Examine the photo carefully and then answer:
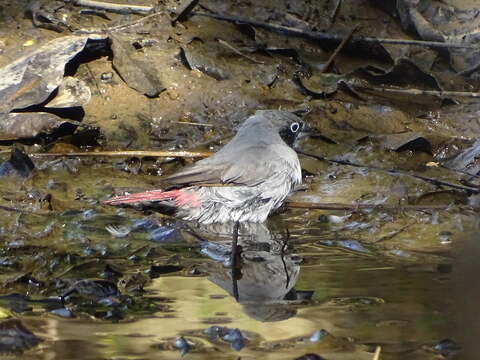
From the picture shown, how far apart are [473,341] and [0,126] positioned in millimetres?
4598

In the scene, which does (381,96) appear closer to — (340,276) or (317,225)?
(317,225)

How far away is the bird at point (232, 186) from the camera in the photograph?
5477mm

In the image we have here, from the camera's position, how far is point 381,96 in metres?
6.99

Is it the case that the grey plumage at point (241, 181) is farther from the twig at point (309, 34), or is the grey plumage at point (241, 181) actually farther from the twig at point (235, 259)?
the twig at point (309, 34)

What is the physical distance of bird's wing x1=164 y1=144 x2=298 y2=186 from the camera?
547 centimetres

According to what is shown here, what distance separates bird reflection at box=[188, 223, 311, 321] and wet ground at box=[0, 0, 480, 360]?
17 millimetres

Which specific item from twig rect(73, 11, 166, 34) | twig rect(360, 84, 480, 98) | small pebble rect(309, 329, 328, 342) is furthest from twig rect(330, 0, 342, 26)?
small pebble rect(309, 329, 328, 342)

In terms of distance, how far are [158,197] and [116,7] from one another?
7.72 feet

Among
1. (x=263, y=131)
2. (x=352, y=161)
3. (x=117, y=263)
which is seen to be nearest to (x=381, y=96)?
(x=352, y=161)

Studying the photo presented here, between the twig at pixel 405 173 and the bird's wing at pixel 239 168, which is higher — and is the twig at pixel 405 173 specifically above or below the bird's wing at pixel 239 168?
below

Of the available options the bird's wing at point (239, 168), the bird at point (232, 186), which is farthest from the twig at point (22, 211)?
the bird's wing at point (239, 168)

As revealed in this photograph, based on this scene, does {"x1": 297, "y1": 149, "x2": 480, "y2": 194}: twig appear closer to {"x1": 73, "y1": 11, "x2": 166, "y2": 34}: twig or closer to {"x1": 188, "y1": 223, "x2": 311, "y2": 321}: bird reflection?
{"x1": 188, "y1": 223, "x2": 311, "y2": 321}: bird reflection

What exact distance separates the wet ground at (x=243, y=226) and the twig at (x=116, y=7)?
0.22 feet

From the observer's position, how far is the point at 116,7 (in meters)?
7.27
